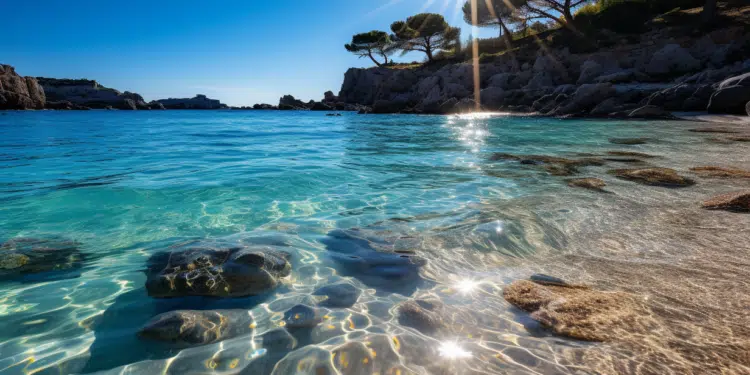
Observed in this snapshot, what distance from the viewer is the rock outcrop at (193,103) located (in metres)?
96.4

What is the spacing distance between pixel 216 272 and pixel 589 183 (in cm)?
523

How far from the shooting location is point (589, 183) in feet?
17.7

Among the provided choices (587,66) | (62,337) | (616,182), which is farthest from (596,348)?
(587,66)

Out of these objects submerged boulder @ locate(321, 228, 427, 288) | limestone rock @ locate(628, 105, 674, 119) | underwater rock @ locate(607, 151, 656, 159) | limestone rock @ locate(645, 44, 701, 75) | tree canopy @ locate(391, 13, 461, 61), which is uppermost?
tree canopy @ locate(391, 13, 461, 61)

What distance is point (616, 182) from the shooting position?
5531 millimetres

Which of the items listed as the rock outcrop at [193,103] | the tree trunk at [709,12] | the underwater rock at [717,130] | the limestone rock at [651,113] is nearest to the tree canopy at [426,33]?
the tree trunk at [709,12]

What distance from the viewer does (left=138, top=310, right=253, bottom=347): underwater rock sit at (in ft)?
6.59

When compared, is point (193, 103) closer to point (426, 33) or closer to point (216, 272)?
point (426, 33)

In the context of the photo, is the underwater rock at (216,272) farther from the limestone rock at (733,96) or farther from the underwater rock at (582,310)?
the limestone rock at (733,96)

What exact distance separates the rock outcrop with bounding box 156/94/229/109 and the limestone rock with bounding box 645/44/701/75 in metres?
102

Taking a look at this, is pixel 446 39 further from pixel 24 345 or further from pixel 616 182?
pixel 24 345

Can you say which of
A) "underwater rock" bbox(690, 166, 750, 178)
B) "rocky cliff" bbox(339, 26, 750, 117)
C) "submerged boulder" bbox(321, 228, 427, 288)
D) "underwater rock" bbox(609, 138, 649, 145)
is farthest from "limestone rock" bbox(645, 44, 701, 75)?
"submerged boulder" bbox(321, 228, 427, 288)

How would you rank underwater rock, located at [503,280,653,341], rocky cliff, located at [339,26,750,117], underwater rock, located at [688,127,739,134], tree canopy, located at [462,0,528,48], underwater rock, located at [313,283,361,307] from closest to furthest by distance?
underwater rock, located at [503,280,653,341]
underwater rock, located at [313,283,361,307]
underwater rock, located at [688,127,739,134]
rocky cliff, located at [339,26,750,117]
tree canopy, located at [462,0,528,48]

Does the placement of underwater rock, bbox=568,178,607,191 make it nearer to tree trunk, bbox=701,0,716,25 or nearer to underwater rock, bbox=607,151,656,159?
underwater rock, bbox=607,151,656,159
